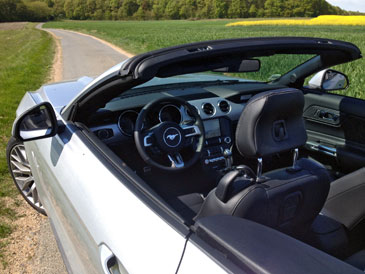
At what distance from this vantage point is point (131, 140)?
2.77 metres

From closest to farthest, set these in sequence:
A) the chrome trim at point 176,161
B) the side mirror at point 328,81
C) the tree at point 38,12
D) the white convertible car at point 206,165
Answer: the white convertible car at point 206,165
the chrome trim at point 176,161
the side mirror at point 328,81
the tree at point 38,12

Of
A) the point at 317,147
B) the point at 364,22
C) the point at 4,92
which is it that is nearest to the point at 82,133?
the point at 317,147

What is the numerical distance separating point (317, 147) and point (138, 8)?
94992mm

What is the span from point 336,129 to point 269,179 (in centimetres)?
181

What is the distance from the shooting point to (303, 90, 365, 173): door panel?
9.91ft

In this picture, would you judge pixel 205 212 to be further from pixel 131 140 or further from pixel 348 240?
pixel 131 140

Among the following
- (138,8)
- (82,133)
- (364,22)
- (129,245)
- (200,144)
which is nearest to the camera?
(129,245)

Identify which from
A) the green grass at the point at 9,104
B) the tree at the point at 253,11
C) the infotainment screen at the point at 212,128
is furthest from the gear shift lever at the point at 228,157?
the tree at the point at 253,11

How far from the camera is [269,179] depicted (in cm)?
173

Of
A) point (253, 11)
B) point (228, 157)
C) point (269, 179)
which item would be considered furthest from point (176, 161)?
point (253, 11)

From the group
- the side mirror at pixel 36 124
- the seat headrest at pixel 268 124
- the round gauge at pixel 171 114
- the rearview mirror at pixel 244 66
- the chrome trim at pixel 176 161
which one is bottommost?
the chrome trim at pixel 176 161

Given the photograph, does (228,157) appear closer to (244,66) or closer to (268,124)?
(244,66)

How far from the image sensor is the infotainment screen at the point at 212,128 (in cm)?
316

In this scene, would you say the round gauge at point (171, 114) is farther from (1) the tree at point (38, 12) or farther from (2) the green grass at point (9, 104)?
(1) the tree at point (38, 12)
